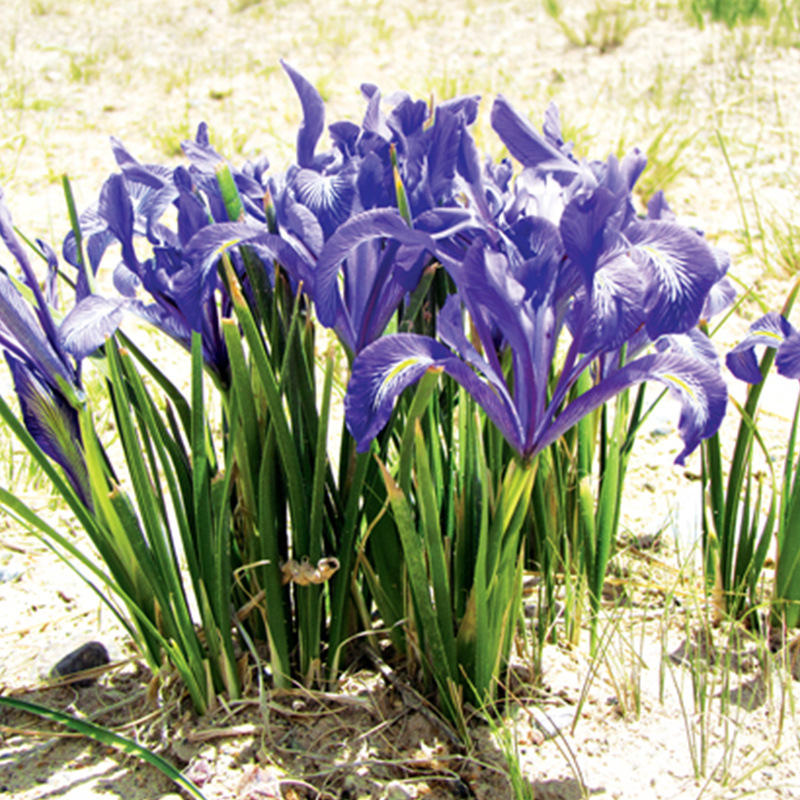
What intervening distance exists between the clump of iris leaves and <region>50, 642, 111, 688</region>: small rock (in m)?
0.22

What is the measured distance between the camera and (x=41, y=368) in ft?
3.71

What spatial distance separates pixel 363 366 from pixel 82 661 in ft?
2.73

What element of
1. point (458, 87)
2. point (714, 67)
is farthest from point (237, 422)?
point (714, 67)

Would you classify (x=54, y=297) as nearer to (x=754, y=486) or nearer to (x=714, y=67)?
(x=754, y=486)

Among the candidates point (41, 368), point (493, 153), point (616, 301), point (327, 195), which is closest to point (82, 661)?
point (41, 368)

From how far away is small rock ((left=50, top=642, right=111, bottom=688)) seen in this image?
55.6 inches

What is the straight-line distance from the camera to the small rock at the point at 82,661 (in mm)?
1411

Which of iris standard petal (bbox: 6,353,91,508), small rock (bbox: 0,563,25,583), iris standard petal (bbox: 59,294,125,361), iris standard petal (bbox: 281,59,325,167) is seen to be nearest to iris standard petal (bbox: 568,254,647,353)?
iris standard petal (bbox: 281,59,325,167)

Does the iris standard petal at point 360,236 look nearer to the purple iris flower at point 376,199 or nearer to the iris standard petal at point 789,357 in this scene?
the purple iris flower at point 376,199

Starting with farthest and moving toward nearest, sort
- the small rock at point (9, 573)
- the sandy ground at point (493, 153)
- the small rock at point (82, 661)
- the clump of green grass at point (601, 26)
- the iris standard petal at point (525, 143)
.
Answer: the clump of green grass at point (601, 26) → the small rock at point (9, 573) → the small rock at point (82, 661) → the sandy ground at point (493, 153) → the iris standard petal at point (525, 143)

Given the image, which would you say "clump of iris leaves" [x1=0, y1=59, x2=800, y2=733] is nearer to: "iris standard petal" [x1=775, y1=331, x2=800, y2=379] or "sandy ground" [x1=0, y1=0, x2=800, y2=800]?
"iris standard petal" [x1=775, y1=331, x2=800, y2=379]

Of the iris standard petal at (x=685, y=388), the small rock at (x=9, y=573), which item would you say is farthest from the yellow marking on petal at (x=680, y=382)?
the small rock at (x=9, y=573)

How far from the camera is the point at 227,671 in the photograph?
127 cm

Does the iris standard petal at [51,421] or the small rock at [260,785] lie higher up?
the iris standard petal at [51,421]
